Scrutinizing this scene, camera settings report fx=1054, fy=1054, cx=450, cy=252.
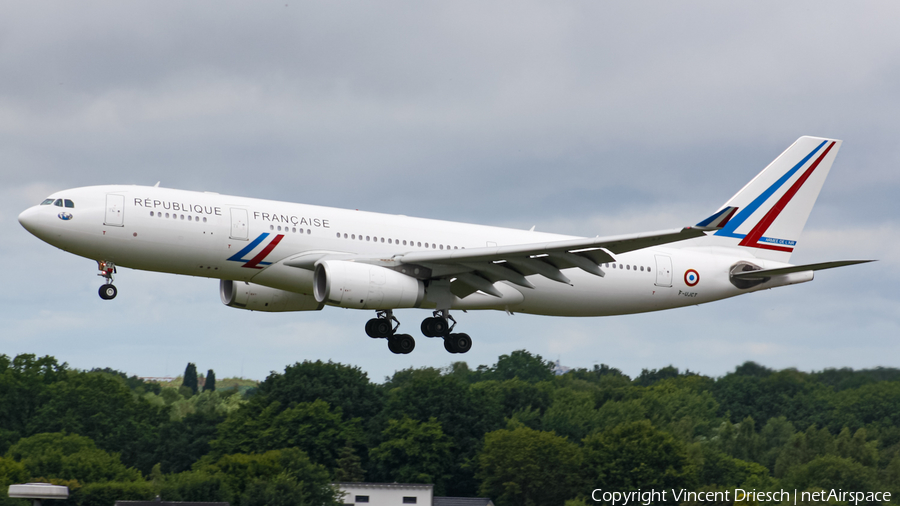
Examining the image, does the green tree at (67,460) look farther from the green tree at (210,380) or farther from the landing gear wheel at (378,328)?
the green tree at (210,380)

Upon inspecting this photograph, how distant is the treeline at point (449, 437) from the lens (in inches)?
3113

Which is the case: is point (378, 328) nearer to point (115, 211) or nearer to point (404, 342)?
point (404, 342)

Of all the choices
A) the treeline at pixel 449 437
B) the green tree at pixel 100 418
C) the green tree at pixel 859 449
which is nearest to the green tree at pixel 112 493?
the treeline at pixel 449 437

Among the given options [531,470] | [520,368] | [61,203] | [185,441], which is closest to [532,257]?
[61,203]

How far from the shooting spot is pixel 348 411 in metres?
101

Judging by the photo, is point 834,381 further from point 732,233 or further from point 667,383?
point 732,233

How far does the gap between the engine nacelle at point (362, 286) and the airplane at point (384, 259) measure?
0.15ft

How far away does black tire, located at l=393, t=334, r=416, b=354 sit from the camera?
3888cm

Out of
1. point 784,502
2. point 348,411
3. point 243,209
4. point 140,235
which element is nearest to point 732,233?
point 243,209

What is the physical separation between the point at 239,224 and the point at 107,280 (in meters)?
4.95

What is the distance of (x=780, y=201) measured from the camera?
4444 cm

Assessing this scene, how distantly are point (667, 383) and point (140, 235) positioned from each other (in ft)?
319

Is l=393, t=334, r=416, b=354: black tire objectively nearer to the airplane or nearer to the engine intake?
the airplane

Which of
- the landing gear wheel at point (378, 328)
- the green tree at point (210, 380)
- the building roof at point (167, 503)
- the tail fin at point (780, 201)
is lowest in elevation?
the building roof at point (167, 503)
